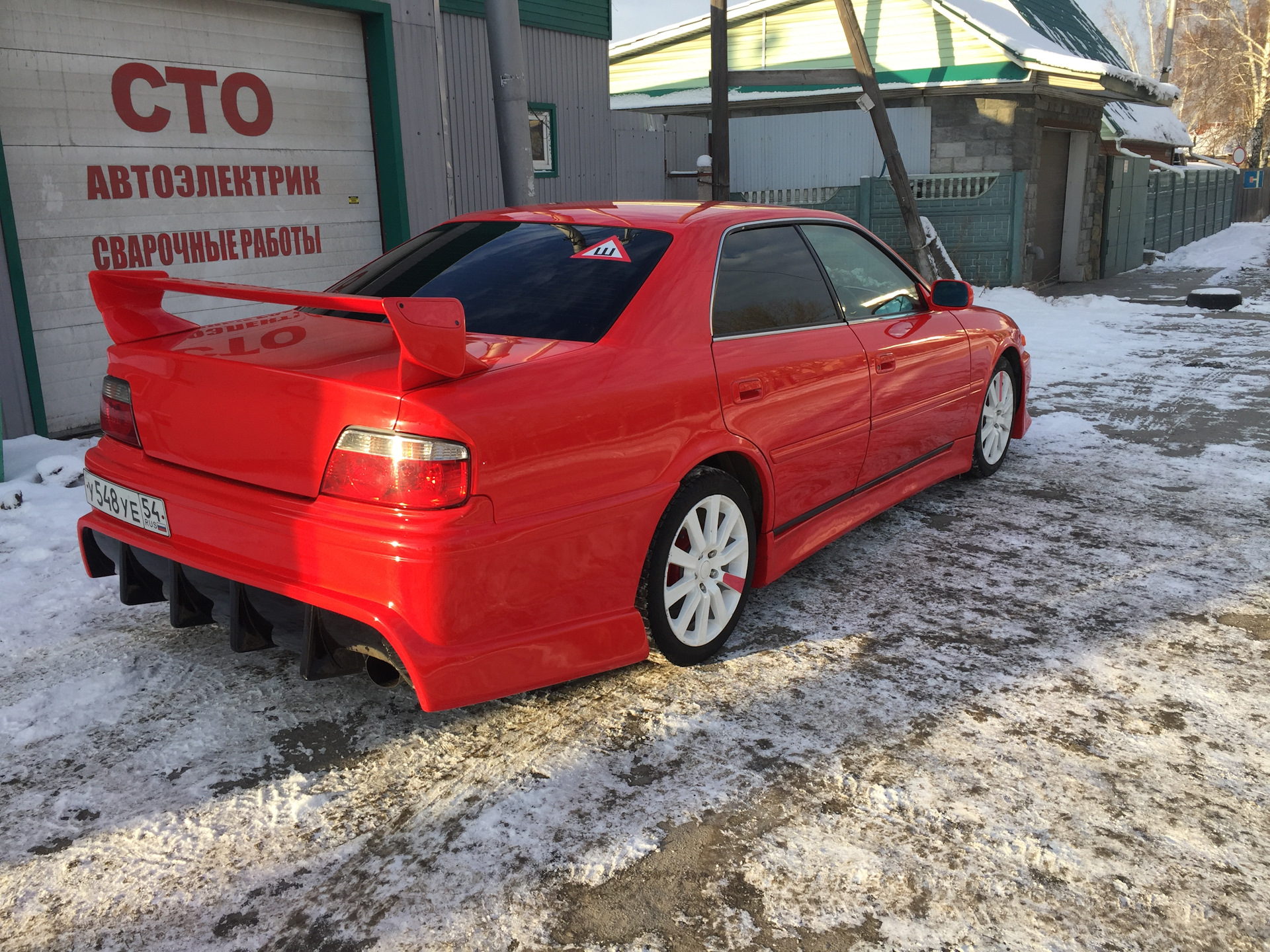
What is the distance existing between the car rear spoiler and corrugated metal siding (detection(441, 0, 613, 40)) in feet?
24.3

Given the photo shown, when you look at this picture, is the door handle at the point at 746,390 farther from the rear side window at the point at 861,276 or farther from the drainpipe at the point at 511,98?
the drainpipe at the point at 511,98

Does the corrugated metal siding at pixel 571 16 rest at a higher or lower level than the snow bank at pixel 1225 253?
higher

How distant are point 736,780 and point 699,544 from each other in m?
0.85

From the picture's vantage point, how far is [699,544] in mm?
3465

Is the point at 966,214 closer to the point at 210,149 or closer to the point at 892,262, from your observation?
the point at 210,149

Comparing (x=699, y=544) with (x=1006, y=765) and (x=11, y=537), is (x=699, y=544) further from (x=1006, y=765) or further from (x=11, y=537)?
(x=11, y=537)

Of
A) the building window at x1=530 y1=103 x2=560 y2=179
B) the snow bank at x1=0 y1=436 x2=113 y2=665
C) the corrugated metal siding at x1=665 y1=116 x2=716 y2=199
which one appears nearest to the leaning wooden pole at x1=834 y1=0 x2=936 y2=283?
the corrugated metal siding at x1=665 y1=116 x2=716 y2=199

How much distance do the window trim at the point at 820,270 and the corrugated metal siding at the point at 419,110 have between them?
5.24 meters

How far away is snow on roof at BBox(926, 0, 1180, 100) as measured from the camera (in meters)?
14.5

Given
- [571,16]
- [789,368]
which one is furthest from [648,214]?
[571,16]

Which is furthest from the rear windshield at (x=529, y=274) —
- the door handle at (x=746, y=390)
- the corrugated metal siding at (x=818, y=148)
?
the corrugated metal siding at (x=818, y=148)

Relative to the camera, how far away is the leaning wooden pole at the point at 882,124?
13281 mm

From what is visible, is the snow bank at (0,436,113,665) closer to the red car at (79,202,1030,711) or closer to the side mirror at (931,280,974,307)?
the red car at (79,202,1030,711)

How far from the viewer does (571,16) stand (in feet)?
37.3
